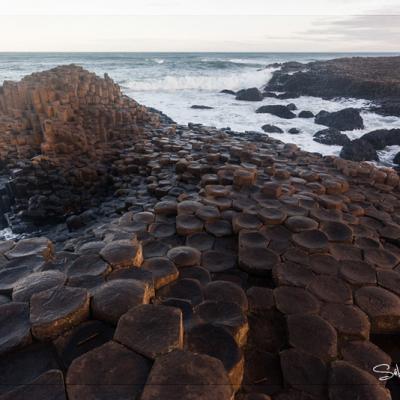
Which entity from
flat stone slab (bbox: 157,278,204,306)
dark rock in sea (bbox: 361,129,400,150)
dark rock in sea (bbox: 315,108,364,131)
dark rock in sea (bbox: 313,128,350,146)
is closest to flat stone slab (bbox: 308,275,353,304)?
flat stone slab (bbox: 157,278,204,306)

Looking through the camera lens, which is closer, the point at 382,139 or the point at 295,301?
the point at 295,301

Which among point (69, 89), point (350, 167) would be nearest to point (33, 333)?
point (350, 167)

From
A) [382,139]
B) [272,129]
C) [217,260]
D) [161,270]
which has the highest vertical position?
[161,270]

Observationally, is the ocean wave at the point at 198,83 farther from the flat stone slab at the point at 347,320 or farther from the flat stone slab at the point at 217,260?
the flat stone slab at the point at 347,320

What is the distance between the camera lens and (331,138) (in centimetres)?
1077

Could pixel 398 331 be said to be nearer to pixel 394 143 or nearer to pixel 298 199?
pixel 298 199

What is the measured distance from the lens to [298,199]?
397cm

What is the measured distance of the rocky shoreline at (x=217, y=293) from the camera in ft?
5.23

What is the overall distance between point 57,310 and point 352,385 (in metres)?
1.79

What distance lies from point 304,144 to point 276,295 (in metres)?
9.29

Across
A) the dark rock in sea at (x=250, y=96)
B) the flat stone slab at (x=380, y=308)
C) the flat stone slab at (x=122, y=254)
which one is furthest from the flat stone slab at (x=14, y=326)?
the dark rock in sea at (x=250, y=96)

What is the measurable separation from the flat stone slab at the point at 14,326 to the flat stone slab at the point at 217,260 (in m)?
1.53

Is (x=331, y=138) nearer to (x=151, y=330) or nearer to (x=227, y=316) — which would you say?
(x=227, y=316)

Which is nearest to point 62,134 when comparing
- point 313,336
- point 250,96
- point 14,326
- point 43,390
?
point 14,326
